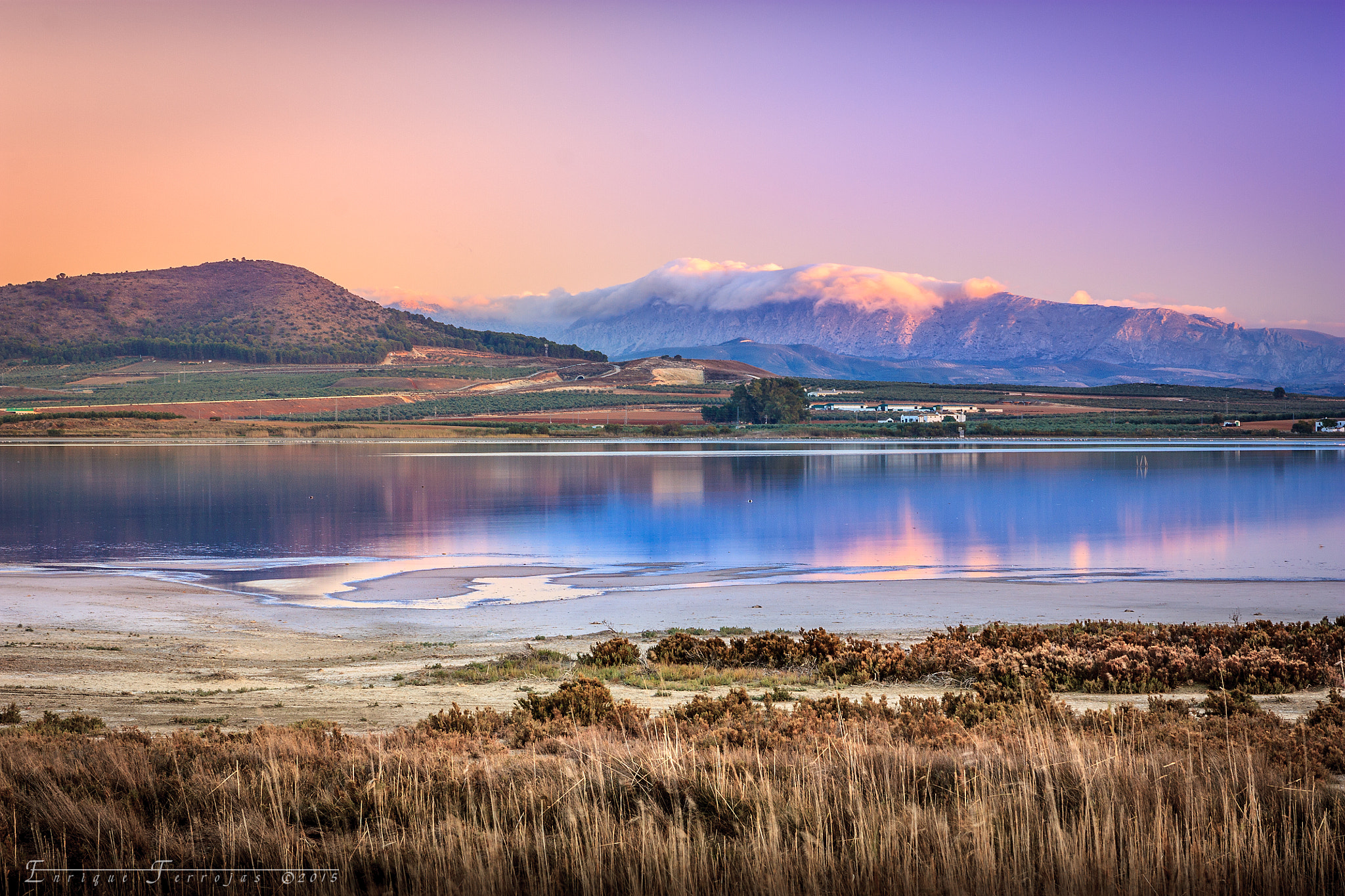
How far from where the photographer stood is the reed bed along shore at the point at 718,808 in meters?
4.41

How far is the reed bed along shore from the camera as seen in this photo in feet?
14.5

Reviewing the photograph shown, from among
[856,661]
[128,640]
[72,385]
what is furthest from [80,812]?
[72,385]

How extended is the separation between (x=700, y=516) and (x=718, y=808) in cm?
2983

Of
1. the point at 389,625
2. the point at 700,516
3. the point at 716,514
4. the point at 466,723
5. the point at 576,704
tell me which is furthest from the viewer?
the point at 716,514

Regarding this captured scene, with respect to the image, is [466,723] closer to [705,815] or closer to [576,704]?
[576,704]

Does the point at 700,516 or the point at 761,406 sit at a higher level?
the point at 761,406

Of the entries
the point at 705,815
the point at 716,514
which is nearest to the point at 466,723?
the point at 705,815

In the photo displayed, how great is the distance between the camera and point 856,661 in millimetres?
11469

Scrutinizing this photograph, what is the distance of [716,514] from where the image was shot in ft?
117

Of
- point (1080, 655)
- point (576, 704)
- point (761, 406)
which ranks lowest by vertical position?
point (1080, 655)

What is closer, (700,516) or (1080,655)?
(1080,655)

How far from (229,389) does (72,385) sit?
28961 mm

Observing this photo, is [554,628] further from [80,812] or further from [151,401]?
[151,401]

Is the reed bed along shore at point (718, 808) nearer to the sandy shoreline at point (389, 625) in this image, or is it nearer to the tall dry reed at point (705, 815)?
the tall dry reed at point (705, 815)
